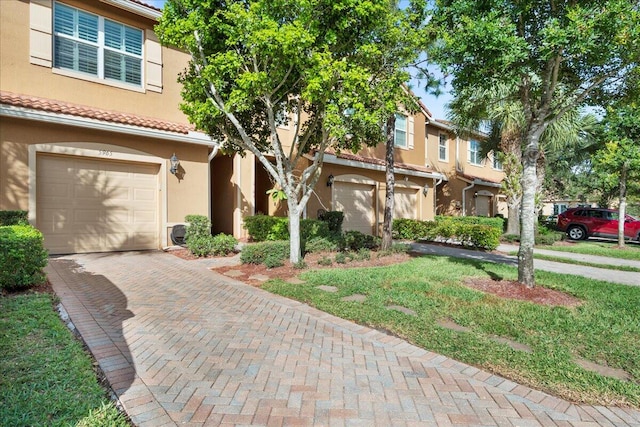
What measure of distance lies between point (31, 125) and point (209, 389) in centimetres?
908

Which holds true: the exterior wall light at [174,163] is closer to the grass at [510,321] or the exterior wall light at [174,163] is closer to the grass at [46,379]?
the grass at [510,321]

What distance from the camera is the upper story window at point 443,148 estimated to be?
72.4 feet

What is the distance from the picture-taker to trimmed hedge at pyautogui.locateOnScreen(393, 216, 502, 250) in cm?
1277

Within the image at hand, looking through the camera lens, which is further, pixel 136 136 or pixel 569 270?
pixel 136 136

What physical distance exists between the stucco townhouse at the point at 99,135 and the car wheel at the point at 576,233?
1554cm

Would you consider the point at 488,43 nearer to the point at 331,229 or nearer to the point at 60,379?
the point at 60,379

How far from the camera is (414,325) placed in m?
4.62

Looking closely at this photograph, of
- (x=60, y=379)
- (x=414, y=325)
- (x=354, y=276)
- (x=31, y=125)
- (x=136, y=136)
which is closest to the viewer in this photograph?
(x=60, y=379)

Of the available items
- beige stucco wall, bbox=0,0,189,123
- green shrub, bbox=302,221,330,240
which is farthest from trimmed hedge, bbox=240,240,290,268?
beige stucco wall, bbox=0,0,189,123

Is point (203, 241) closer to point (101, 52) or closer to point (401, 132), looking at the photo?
point (101, 52)

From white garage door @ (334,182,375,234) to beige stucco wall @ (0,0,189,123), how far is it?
22.2ft

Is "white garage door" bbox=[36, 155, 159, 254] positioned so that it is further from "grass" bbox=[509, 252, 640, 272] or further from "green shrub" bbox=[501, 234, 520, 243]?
"green shrub" bbox=[501, 234, 520, 243]

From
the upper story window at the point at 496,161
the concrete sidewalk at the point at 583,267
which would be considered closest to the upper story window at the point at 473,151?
the upper story window at the point at 496,161

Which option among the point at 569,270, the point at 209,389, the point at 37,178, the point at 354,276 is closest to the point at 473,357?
the point at 209,389
